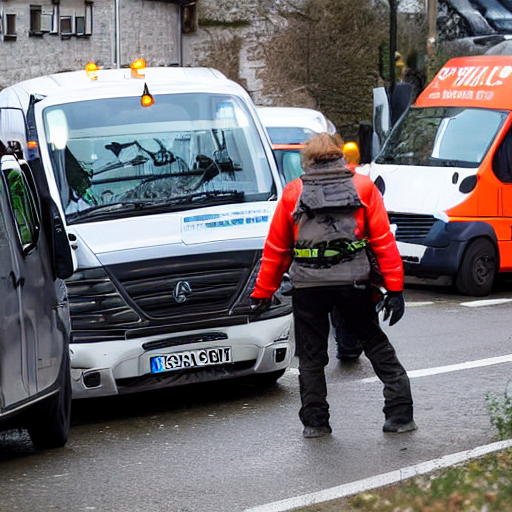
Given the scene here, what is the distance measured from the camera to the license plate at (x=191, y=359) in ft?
30.3

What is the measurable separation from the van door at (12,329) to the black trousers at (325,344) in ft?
4.98

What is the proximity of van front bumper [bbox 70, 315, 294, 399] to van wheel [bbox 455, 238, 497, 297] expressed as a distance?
21.7 ft

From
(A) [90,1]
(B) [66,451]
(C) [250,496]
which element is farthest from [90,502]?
(A) [90,1]

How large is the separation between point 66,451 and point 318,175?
2.06 metres

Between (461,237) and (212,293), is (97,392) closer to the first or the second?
(212,293)

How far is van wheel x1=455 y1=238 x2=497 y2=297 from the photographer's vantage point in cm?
1606

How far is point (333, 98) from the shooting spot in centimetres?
4197

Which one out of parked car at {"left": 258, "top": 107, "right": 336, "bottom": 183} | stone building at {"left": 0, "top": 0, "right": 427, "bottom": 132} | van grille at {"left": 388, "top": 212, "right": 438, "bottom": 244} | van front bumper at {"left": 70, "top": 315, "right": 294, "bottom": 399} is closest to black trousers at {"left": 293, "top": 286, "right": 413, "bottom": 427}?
van front bumper at {"left": 70, "top": 315, "right": 294, "bottom": 399}

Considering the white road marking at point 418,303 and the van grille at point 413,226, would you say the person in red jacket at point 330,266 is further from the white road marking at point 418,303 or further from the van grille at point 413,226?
the van grille at point 413,226

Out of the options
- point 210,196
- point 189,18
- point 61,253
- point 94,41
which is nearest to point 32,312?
point 61,253

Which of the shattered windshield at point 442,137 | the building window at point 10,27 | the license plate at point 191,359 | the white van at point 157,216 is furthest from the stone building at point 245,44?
the license plate at point 191,359

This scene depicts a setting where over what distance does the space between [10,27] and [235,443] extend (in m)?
31.0

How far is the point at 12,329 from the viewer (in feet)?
24.8

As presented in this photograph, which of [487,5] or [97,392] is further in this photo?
[487,5]
